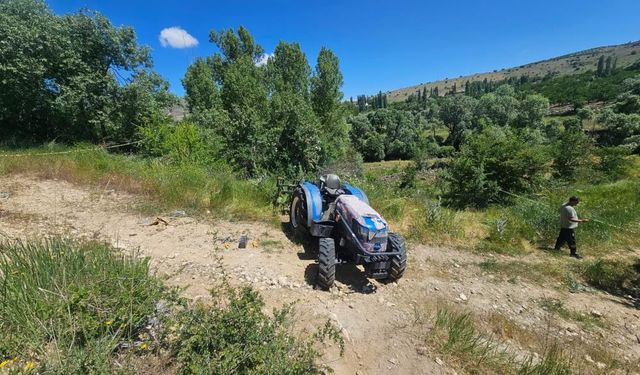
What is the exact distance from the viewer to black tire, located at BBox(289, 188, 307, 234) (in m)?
4.91

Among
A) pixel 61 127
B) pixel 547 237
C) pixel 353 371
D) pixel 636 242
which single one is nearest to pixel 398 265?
pixel 353 371

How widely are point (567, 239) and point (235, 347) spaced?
21.6 ft

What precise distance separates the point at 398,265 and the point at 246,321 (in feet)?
7.50

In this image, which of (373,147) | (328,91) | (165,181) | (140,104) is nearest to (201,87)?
(328,91)

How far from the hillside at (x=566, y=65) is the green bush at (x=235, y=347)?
145 metres

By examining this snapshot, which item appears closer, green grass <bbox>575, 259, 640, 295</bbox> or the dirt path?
the dirt path

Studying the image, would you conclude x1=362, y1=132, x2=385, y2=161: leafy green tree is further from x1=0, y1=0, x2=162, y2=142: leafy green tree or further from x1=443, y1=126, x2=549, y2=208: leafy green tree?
x1=0, y1=0, x2=162, y2=142: leafy green tree

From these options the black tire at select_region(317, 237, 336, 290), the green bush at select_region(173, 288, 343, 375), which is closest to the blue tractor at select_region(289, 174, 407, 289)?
the black tire at select_region(317, 237, 336, 290)

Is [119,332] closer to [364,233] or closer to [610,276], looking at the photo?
[364,233]

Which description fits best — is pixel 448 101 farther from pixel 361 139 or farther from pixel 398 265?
pixel 398 265

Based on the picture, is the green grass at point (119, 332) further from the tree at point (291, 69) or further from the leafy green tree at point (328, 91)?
the tree at point (291, 69)

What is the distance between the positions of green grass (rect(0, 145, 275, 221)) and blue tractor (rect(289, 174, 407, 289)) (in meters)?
1.80

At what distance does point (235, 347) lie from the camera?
2.11 meters

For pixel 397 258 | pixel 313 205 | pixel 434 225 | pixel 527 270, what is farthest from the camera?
pixel 434 225
